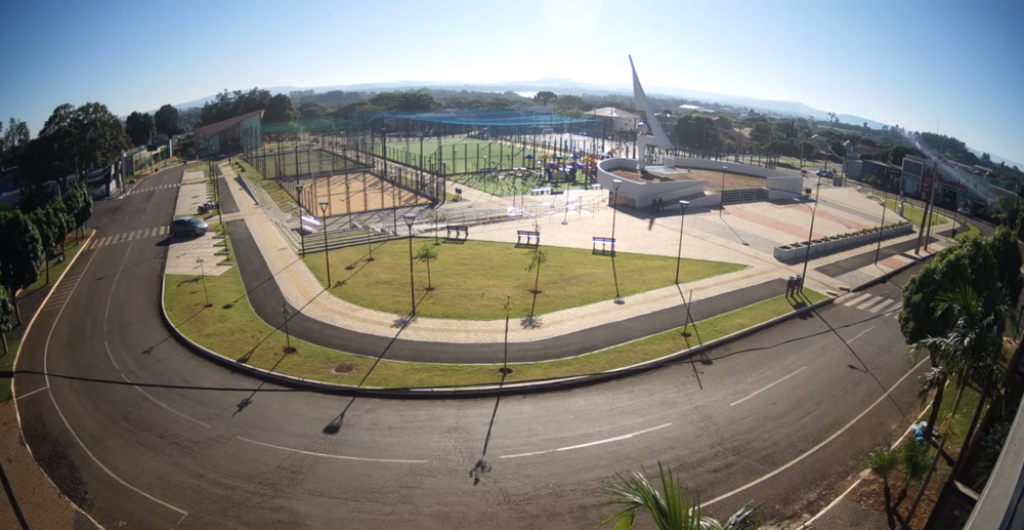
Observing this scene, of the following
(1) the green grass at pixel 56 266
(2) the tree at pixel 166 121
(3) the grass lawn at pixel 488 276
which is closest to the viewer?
(3) the grass lawn at pixel 488 276

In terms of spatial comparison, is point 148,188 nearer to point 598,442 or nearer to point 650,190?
point 650,190

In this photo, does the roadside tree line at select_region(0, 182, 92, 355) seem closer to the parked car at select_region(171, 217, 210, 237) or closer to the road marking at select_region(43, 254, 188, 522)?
the road marking at select_region(43, 254, 188, 522)

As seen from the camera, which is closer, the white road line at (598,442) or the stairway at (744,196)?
the white road line at (598,442)

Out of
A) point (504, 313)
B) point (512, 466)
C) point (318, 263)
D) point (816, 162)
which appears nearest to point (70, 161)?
point (318, 263)

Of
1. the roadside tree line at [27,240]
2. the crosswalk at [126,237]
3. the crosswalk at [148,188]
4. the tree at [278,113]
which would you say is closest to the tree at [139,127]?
the tree at [278,113]

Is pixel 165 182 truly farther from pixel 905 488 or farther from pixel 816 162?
pixel 816 162

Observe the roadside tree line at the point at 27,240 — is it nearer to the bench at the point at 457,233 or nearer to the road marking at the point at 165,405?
the road marking at the point at 165,405
